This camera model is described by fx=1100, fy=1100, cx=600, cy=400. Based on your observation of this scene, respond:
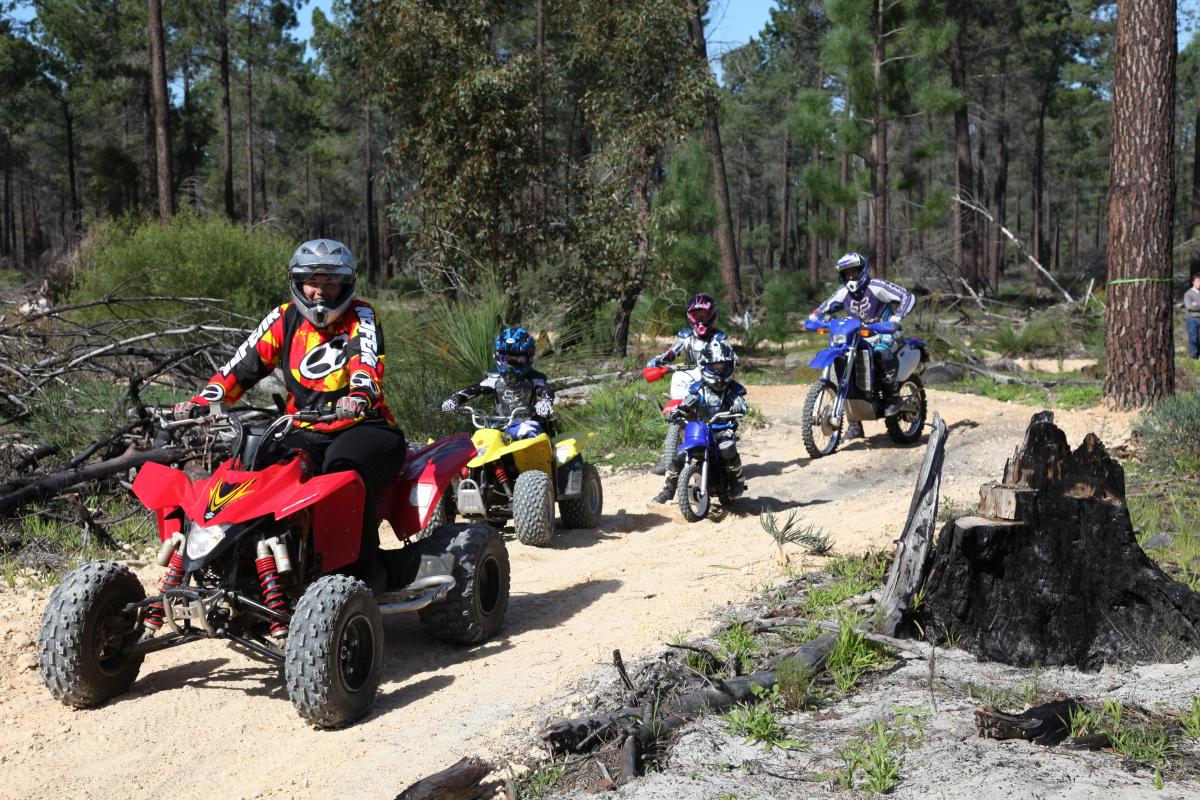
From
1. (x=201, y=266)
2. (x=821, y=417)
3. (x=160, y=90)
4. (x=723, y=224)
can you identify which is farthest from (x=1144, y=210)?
(x=160, y=90)

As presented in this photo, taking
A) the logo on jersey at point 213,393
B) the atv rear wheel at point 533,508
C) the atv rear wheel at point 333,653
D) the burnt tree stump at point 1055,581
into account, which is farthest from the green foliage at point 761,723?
the atv rear wheel at point 533,508

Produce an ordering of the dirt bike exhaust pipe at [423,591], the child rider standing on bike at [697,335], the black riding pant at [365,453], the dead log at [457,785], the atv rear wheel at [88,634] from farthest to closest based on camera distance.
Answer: the child rider standing on bike at [697,335]
the dirt bike exhaust pipe at [423,591]
the black riding pant at [365,453]
the atv rear wheel at [88,634]
the dead log at [457,785]

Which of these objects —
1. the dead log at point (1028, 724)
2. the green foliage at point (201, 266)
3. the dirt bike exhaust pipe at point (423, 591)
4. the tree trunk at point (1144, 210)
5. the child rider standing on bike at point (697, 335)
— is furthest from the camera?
the green foliage at point (201, 266)

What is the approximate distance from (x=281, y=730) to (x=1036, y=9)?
39.4 metres

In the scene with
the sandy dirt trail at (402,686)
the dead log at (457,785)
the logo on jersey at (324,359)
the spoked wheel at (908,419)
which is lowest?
the sandy dirt trail at (402,686)

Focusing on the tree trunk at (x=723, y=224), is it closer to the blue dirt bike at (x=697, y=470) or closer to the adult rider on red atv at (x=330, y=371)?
the blue dirt bike at (x=697, y=470)

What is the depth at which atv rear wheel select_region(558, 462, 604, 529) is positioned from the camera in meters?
7.73

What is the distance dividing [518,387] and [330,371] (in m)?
2.85

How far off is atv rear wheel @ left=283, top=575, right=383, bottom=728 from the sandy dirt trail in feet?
0.37

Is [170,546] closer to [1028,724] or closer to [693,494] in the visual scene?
[1028,724]

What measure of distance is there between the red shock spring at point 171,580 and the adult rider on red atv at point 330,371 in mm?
629

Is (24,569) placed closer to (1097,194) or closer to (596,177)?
(596,177)

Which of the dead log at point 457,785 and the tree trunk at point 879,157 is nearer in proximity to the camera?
the dead log at point 457,785

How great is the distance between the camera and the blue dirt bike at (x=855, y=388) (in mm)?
10117
